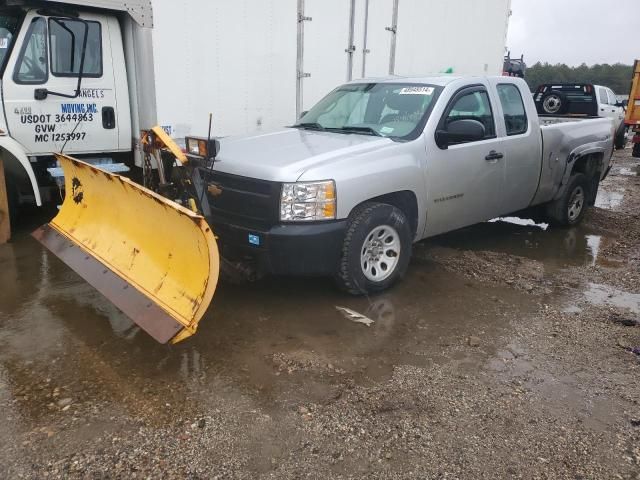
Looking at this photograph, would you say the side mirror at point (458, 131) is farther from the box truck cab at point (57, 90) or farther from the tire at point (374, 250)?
the box truck cab at point (57, 90)

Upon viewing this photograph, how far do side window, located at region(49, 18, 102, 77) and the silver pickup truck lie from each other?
208 centimetres

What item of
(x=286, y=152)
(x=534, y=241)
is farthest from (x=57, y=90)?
(x=534, y=241)

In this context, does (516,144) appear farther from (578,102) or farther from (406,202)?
(578,102)

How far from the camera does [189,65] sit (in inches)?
251

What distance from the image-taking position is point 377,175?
4.50m

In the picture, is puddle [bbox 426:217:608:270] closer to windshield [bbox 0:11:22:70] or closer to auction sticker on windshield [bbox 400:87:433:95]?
auction sticker on windshield [bbox 400:87:433:95]

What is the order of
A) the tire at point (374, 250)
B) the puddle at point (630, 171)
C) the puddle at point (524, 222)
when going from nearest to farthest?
the tire at point (374, 250), the puddle at point (524, 222), the puddle at point (630, 171)

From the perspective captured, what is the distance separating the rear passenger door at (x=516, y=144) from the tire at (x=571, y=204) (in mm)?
1013

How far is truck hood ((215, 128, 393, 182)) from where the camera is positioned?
423cm

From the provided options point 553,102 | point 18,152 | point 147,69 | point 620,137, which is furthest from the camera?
point 620,137

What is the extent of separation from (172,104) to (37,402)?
4.01 m

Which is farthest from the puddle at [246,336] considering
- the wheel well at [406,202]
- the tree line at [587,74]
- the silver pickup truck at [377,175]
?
the tree line at [587,74]

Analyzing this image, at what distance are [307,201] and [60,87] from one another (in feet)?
11.7

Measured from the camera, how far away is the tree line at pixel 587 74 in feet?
153
